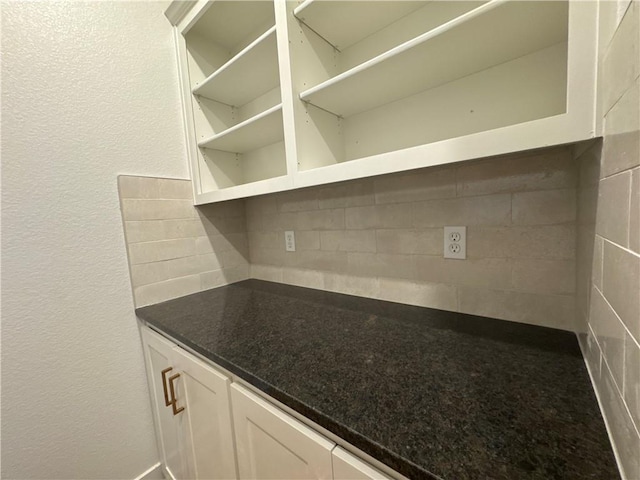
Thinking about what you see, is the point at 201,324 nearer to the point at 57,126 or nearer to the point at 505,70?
the point at 57,126

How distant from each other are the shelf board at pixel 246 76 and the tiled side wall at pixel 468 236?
57cm

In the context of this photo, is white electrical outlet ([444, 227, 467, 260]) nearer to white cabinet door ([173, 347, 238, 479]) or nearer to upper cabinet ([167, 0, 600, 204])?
upper cabinet ([167, 0, 600, 204])

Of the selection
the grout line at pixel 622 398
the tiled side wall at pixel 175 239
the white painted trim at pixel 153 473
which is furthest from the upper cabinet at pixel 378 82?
the white painted trim at pixel 153 473

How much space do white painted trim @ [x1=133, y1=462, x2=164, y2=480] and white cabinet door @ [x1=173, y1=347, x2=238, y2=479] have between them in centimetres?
40

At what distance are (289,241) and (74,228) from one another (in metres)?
0.91

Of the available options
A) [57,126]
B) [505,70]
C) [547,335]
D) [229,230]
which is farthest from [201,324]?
[505,70]

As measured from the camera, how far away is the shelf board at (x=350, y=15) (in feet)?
2.81

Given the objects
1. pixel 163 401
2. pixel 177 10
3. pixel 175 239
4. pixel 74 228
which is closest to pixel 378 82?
pixel 177 10

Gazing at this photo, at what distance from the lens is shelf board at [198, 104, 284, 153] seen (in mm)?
1065

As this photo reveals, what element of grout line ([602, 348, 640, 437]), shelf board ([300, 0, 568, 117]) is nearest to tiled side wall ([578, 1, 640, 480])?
grout line ([602, 348, 640, 437])

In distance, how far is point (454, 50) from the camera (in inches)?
27.7

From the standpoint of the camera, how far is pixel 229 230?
1.57 meters

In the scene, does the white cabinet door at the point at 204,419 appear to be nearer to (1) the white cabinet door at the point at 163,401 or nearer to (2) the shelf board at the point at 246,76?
(1) the white cabinet door at the point at 163,401

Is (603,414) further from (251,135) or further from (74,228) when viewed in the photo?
(74,228)
